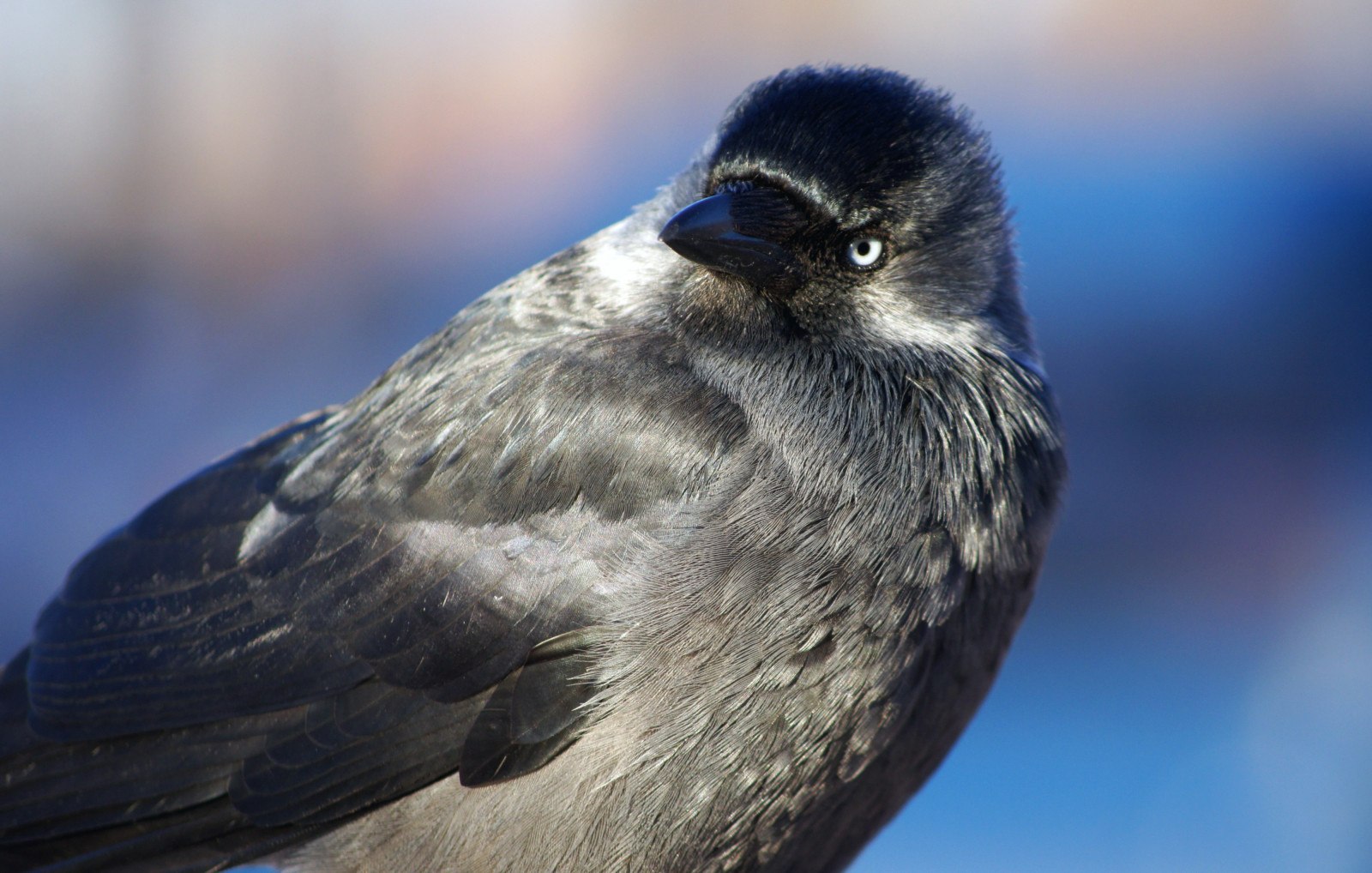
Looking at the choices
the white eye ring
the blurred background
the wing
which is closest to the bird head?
the white eye ring

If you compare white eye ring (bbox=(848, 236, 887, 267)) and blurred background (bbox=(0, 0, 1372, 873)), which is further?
blurred background (bbox=(0, 0, 1372, 873))

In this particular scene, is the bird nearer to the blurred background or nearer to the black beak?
the black beak

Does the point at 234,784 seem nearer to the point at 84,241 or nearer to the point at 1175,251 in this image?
the point at 1175,251

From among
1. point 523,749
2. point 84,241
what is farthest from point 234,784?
point 84,241

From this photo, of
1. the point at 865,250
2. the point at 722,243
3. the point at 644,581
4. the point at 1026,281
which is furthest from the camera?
the point at 1026,281

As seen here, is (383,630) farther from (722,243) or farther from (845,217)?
(845,217)

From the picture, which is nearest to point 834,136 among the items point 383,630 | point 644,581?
point 644,581

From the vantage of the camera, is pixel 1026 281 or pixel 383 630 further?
pixel 1026 281
